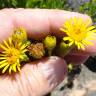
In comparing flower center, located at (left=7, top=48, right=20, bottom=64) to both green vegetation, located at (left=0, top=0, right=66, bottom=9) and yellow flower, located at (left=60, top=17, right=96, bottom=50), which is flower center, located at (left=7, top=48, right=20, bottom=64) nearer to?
yellow flower, located at (left=60, top=17, right=96, bottom=50)

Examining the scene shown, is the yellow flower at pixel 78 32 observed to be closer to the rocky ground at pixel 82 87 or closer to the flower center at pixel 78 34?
the flower center at pixel 78 34

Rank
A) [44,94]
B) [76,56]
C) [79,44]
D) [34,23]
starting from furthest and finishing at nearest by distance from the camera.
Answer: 1. [76,56]
2. [34,23]
3. [44,94]
4. [79,44]

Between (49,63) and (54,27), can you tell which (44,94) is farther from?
(54,27)

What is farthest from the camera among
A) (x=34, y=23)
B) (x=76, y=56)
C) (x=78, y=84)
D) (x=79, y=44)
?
(x=78, y=84)

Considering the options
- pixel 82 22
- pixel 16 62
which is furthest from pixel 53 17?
pixel 16 62

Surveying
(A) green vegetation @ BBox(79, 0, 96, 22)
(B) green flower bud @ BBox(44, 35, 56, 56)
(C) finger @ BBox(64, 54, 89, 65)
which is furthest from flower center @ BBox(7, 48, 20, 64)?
(A) green vegetation @ BBox(79, 0, 96, 22)

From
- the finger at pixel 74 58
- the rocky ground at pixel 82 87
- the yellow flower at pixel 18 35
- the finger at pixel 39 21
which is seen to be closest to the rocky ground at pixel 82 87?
the rocky ground at pixel 82 87
